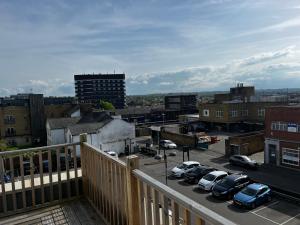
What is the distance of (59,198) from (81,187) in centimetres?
51

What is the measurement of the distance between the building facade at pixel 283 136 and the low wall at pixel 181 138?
29.5 feet

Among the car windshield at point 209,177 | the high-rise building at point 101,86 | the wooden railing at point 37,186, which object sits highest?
the high-rise building at point 101,86

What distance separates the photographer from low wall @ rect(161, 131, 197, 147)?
30617 millimetres

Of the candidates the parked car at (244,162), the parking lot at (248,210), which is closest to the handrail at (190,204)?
the parking lot at (248,210)

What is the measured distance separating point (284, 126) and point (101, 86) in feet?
266

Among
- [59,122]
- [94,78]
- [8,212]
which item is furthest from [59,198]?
[94,78]

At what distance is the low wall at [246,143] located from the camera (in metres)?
25.5

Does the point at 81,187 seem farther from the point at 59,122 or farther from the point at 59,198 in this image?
the point at 59,122

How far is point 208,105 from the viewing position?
4219 cm

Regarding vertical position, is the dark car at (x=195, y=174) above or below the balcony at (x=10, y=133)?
below

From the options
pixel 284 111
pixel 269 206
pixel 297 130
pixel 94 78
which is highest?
pixel 94 78

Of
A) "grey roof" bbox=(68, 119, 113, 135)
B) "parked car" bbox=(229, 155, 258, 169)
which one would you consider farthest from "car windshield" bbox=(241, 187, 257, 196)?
"grey roof" bbox=(68, 119, 113, 135)

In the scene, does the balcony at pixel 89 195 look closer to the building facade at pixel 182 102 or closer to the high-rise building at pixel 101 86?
the building facade at pixel 182 102

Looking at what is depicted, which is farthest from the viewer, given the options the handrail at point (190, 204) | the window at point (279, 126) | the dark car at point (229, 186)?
the window at point (279, 126)
